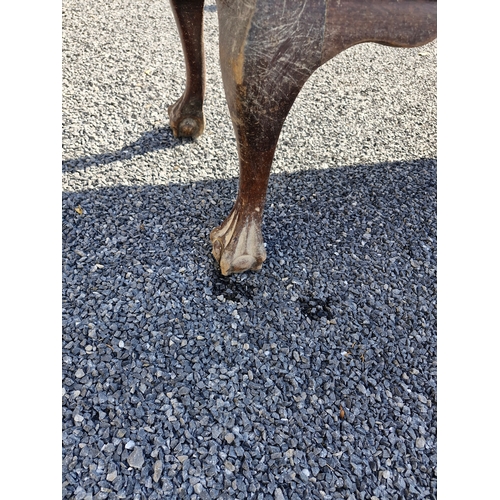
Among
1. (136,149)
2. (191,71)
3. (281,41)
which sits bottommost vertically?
(136,149)

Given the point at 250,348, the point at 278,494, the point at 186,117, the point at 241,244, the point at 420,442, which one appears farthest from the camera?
the point at 186,117

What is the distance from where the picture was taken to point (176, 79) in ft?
7.67

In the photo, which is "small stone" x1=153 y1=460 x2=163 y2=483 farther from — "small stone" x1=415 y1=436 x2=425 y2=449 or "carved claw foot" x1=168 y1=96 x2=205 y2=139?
"carved claw foot" x1=168 y1=96 x2=205 y2=139

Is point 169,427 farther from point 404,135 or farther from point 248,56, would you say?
point 404,135

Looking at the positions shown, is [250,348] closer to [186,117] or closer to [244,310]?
[244,310]

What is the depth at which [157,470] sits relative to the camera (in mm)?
1006

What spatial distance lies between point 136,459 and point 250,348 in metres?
0.39

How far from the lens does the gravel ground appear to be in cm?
104

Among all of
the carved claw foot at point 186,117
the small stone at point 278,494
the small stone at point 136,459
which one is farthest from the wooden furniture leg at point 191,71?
the small stone at point 278,494

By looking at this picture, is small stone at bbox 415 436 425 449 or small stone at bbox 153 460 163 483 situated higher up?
small stone at bbox 153 460 163 483

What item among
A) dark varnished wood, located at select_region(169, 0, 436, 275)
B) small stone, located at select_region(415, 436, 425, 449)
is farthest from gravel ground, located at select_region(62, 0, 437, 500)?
dark varnished wood, located at select_region(169, 0, 436, 275)

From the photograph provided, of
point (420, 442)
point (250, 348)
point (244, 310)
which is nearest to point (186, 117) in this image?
point (244, 310)

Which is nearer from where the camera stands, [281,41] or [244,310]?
[281,41]

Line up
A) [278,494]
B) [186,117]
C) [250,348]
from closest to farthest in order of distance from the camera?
[278,494] → [250,348] → [186,117]
